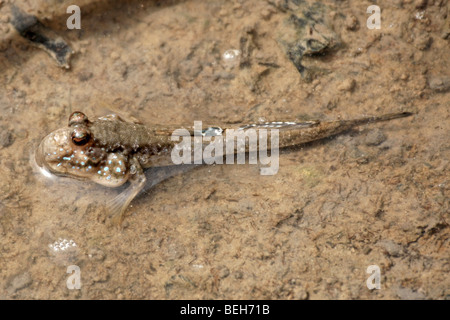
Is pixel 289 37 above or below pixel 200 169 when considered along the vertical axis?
above

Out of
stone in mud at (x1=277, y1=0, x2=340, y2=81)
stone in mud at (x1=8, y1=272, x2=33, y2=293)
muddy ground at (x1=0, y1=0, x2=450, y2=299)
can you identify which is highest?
stone in mud at (x1=277, y1=0, x2=340, y2=81)

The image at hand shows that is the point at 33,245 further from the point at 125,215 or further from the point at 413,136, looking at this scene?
the point at 413,136

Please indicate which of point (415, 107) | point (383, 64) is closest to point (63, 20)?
point (383, 64)

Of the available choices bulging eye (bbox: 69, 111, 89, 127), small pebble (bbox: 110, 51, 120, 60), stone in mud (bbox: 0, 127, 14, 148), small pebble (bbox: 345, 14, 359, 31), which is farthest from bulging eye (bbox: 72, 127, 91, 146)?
small pebble (bbox: 345, 14, 359, 31)

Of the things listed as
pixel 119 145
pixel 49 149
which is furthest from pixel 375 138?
pixel 49 149

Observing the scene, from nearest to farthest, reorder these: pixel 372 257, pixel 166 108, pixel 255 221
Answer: pixel 372 257, pixel 255 221, pixel 166 108

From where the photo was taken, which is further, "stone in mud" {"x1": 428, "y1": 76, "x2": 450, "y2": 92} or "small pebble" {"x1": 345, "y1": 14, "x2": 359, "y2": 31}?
"small pebble" {"x1": 345, "y1": 14, "x2": 359, "y2": 31}

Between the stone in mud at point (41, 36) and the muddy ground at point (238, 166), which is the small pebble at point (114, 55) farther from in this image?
the stone in mud at point (41, 36)

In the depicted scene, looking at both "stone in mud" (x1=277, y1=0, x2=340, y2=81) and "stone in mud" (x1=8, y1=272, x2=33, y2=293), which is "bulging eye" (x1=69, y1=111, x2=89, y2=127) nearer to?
"stone in mud" (x1=8, y1=272, x2=33, y2=293)
